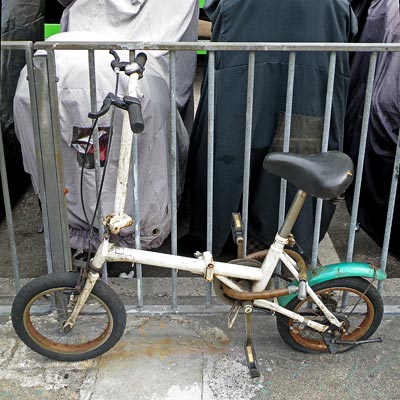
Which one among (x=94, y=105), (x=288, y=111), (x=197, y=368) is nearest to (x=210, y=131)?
(x=288, y=111)

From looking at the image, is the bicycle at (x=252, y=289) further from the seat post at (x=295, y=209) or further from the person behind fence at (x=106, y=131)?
the person behind fence at (x=106, y=131)

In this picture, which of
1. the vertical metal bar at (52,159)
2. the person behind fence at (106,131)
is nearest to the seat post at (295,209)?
the person behind fence at (106,131)

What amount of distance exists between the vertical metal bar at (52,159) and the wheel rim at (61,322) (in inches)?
9.2

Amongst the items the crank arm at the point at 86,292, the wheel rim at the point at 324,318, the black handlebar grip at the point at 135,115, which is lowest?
the wheel rim at the point at 324,318

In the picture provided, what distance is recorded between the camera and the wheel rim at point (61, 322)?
2.94 m

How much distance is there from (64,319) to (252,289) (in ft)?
3.36

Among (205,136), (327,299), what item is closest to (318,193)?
(327,299)

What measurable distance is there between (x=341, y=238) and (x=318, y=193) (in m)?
2.23

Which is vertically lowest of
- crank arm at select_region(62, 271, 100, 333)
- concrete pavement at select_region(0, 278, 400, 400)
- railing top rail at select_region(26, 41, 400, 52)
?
concrete pavement at select_region(0, 278, 400, 400)

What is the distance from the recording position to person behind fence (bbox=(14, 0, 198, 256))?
334 cm

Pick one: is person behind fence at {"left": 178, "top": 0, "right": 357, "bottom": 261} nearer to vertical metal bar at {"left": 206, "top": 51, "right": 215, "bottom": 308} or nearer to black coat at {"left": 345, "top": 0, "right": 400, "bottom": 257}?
vertical metal bar at {"left": 206, "top": 51, "right": 215, "bottom": 308}

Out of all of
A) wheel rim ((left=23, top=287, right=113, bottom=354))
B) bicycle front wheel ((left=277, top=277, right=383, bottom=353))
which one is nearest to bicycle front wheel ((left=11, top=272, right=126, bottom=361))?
wheel rim ((left=23, top=287, right=113, bottom=354))

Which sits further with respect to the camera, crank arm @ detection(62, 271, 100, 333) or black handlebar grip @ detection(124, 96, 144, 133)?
crank arm @ detection(62, 271, 100, 333)

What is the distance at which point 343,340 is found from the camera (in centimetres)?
311
